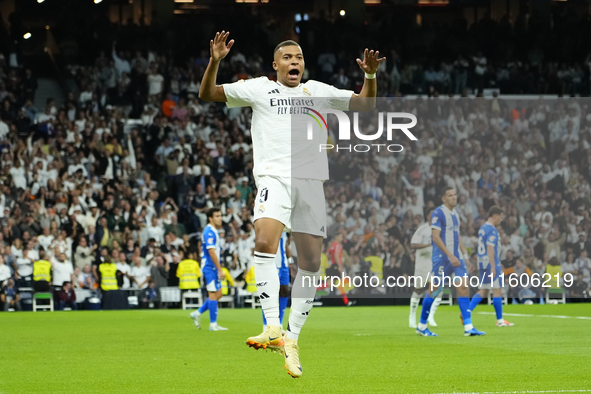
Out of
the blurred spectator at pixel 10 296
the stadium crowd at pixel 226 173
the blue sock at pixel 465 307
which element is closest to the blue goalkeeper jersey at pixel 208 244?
the stadium crowd at pixel 226 173

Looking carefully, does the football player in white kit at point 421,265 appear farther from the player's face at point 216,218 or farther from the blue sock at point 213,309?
the player's face at point 216,218

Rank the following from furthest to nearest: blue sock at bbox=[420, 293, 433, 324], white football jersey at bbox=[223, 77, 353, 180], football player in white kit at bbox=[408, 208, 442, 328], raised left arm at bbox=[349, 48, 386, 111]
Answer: football player in white kit at bbox=[408, 208, 442, 328]
blue sock at bbox=[420, 293, 433, 324]
raised left arm at bbox=[349, 48, 386, 111]
white football jersey at bbox=[223, 77, 353, 180]

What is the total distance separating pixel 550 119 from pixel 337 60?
8133 millimetres

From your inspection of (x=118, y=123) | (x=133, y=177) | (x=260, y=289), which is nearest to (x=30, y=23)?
(x=118, y=123)

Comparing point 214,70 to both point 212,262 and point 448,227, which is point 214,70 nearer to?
point 448,227

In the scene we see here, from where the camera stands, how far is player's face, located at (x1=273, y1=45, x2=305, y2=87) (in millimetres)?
7125

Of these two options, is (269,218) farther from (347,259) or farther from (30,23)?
(30,23)

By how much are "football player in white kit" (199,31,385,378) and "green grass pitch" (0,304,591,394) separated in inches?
56.3

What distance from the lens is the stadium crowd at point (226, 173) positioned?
19594 mm

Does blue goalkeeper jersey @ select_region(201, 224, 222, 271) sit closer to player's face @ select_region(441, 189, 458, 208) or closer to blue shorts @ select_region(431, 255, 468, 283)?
blue shorts @ select_region(431, 255, 468, 283)

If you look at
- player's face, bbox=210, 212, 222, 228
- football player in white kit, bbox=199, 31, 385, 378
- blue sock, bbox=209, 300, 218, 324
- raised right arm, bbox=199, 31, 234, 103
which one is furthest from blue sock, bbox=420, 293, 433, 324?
raised right arm, bbox=199, 31, 234, 103

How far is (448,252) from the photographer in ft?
45.3

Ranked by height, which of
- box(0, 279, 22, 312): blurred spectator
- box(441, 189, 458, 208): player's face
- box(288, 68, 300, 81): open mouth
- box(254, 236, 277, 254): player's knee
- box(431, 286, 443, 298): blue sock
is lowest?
box(0, 279, 22, 312): blurred spectator

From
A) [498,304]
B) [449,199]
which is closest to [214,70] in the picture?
[449,199]
